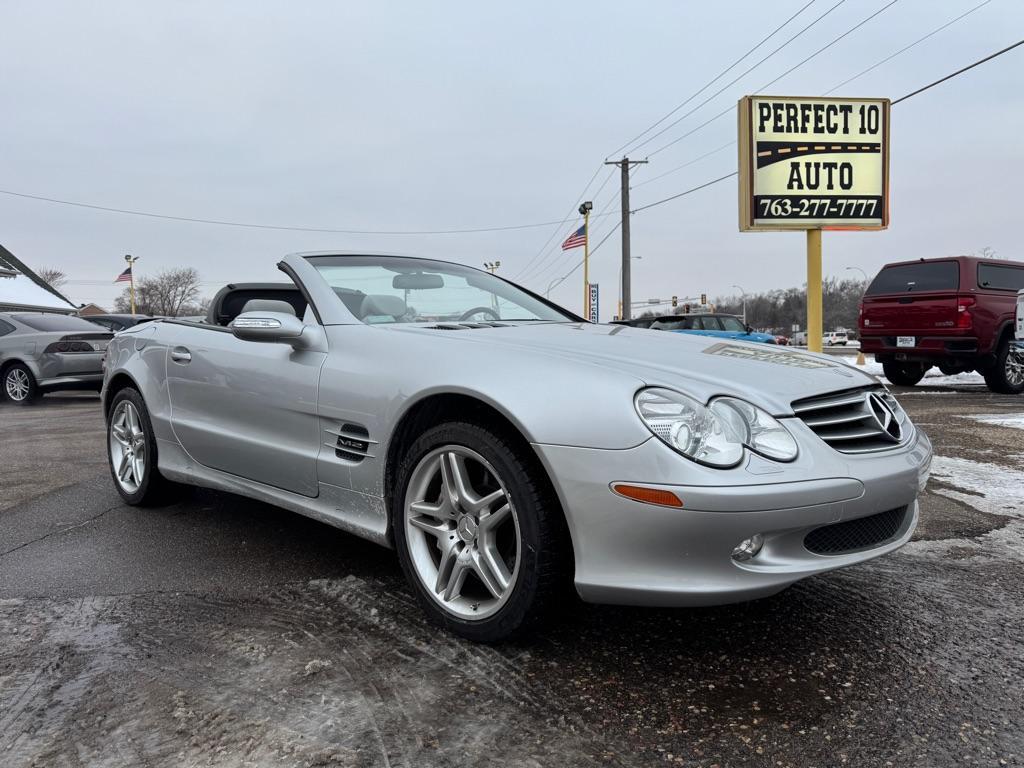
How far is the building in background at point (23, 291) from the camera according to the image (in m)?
34.3

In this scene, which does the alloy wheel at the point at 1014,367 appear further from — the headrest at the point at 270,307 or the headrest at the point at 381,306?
the headrest at the point at 270,307

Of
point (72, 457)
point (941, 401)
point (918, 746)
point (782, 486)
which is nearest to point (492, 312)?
point (782, 486)

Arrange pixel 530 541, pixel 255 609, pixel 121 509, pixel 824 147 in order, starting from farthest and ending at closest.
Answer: pixel 824 147
pixel 121 509
pixel 255 609
pixel 530 541

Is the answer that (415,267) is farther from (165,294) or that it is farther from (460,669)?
(165,294)

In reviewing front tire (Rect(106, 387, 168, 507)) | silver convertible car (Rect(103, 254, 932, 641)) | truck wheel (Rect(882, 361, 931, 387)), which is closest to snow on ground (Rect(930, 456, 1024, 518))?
silver convertible car (Rect(103, 254, 932, 641))

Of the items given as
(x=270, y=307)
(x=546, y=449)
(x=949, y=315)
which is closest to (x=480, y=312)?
(x=270, y=307)

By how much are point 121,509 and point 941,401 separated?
9.08 m

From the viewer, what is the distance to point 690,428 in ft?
6.81

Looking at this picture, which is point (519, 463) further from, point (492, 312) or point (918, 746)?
point (492, 312)

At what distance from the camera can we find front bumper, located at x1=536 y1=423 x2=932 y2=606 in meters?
1.99

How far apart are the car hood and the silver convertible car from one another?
11 millimetres

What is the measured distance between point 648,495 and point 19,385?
1112 cm

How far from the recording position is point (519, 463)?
2.22 m

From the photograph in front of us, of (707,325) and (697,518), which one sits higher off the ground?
(707,325)
